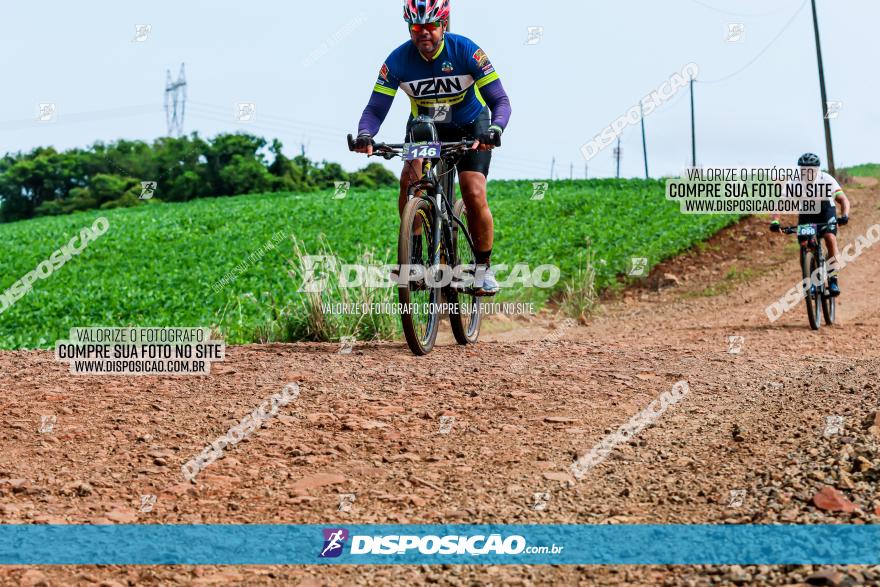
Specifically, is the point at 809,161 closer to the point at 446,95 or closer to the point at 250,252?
the point at 446,95

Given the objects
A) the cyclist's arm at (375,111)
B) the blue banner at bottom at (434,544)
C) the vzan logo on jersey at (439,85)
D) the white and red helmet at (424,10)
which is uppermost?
the white and red helmet at (424,10)

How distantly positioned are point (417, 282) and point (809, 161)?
6476 mm

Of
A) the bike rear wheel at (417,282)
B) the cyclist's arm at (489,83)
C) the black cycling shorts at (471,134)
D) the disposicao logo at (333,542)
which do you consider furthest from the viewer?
the black cycling shorts at (471,134)

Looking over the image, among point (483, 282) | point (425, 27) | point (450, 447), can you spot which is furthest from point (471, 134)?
point (450, 447)

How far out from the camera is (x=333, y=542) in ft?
11.1

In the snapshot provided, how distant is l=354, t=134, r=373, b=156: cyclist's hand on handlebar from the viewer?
6.89 m

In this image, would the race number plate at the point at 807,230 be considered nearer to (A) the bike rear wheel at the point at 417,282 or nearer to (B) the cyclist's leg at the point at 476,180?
(B) the cyclist's leg at the point at 476,180

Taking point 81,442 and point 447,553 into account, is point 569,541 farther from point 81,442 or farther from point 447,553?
point 81,442

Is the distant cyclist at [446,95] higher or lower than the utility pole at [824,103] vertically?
lower

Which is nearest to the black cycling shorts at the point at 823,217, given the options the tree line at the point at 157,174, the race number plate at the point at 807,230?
the race number plate at the point at 807,230

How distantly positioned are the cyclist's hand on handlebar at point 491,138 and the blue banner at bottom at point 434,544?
404 cm

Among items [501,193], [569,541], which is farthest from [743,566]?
[501,193]

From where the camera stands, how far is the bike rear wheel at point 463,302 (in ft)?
25.1

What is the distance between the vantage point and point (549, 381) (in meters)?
6.06
